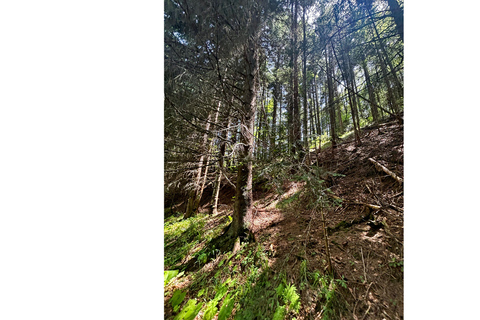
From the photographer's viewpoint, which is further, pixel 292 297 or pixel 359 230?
pixel 359 230

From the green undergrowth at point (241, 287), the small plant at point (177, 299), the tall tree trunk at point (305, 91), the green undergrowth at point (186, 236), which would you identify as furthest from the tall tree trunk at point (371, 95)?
the small plant at point (177, 299)

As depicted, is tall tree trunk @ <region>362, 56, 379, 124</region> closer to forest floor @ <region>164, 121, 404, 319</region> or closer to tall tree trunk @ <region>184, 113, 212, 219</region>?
forest floor @ <region>164, 121, 404, 319</region>

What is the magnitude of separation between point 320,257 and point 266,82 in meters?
1.50

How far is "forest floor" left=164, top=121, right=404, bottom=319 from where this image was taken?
2.70 ft

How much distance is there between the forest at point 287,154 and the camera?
0.89 m

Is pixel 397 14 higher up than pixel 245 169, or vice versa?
pixel 397 14

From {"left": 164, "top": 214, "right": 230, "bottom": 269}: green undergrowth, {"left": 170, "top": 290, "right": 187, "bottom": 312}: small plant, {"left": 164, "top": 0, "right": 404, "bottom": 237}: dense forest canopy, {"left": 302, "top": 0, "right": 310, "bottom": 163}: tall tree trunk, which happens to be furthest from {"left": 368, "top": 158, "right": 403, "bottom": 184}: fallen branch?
{"left": 170, "top": 290, "right": 187, "bottom": 312}: small plant

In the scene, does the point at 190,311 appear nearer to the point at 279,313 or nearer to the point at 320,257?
the point at 279,313

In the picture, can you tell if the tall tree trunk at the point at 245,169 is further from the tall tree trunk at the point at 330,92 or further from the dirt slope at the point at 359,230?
the tall tree trunk at the point at 330,92

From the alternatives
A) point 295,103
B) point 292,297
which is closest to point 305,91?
point 295,103

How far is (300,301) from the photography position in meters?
0.86

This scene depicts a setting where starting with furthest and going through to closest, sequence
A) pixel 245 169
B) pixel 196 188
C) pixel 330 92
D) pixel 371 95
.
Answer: pixel 196 188 < pixel 245 169 < pixel 330 92 < pixel 371 95

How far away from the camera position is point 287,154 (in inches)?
45.4

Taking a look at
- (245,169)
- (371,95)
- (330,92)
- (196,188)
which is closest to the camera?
(371,95)
